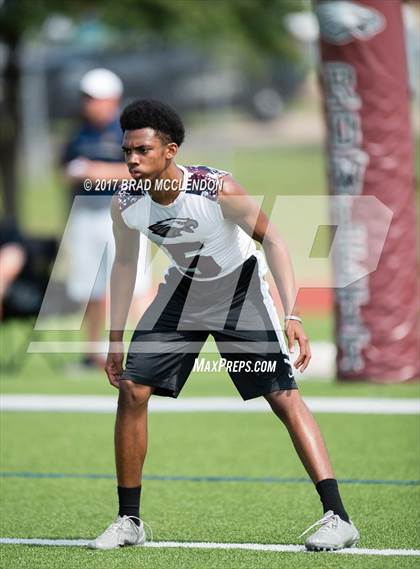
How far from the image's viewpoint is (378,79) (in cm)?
905

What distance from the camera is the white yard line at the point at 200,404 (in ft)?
27.2

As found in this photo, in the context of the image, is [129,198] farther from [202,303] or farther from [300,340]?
[300,340]

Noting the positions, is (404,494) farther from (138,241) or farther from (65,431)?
(65,431)

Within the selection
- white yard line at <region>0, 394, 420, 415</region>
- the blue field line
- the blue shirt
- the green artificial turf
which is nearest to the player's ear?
the green artificial turf

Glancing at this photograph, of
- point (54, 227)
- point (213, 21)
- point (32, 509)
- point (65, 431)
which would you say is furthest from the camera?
point (54, 227)

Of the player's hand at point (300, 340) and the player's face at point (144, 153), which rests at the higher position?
the player's face at point (144, 153)

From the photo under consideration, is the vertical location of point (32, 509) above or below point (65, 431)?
above

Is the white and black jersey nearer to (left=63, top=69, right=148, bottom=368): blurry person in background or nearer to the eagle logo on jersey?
the eagle logo on jersey

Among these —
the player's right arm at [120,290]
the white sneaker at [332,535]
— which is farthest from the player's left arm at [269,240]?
the white sneaker at [332,535]

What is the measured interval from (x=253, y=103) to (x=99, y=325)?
21.1m

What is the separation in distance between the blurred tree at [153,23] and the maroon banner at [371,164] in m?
7.57

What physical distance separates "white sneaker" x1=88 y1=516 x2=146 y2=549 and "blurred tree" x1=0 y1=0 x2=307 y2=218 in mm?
12087

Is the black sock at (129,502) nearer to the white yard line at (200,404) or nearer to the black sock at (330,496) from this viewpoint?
the black sock at (330,496)

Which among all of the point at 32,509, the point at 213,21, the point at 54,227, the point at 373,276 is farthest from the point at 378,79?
the point at 54,227
